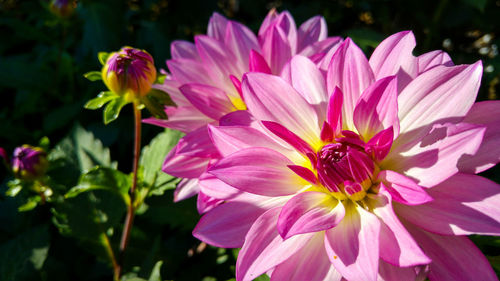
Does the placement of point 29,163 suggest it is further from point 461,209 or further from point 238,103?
point 461,209

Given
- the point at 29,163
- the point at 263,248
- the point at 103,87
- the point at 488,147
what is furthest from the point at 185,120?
the point at 103,87

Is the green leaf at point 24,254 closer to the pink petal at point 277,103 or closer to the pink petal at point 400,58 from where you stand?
the pink petal at point 277,103

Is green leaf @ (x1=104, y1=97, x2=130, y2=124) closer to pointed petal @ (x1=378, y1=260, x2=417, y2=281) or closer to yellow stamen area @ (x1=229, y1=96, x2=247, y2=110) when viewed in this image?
yellow stamen area @ (x1=229, y1=96, x2=247, y2=110)

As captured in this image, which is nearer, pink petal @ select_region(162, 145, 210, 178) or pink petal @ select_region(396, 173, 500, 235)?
pink petal @ select_region(396, 173, 500, 235)

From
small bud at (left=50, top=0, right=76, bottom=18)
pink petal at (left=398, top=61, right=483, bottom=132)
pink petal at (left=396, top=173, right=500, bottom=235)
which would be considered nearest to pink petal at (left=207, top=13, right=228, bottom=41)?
pink petal at (left=398, top=61, right=483, bottom=132)

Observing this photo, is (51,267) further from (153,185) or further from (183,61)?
(183,61)

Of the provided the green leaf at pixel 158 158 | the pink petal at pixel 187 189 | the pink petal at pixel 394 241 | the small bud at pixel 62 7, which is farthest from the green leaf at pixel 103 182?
the small bud at pixel 62 7
